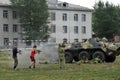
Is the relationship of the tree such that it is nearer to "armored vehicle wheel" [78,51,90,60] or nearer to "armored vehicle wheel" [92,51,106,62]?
"armored vehicle wheel" [78,51,90,60]

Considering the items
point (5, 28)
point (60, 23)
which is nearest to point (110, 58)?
point (5, 28)

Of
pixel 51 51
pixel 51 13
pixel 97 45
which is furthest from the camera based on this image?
pixel 51 13

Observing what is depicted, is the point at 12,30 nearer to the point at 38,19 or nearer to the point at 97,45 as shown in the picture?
the point at 38,19

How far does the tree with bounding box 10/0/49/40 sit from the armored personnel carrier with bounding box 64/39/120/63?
1978 inches

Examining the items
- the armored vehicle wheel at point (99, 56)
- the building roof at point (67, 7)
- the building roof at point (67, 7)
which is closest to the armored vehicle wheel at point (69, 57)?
the armored vehicle wheel at point (99, 56)

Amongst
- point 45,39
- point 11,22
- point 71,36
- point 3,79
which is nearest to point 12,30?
point 11,22

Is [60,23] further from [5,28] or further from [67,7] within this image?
[5,28]

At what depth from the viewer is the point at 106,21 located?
10575 centimetres

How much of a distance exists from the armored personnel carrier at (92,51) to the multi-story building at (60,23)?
5243cm

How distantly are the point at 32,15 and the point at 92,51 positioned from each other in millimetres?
51940

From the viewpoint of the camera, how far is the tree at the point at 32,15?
8825 cm

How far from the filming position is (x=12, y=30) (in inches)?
3649

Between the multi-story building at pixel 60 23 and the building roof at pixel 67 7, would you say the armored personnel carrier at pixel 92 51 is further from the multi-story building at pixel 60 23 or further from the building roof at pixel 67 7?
the building roof at pixel 67 7

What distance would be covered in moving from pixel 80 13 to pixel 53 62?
220 feet
